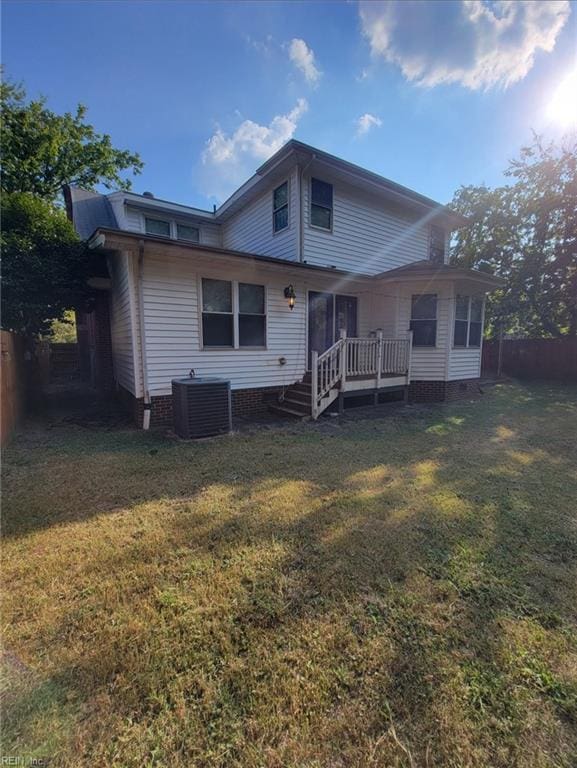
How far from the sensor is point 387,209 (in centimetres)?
1021

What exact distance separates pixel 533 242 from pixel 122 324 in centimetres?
1798

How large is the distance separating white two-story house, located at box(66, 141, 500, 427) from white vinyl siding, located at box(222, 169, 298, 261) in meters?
0.05

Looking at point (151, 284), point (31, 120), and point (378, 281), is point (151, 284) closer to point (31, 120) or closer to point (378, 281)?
point (378, 281)

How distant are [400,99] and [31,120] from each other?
18.4 m

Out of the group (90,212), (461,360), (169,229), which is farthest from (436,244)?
(90,212)

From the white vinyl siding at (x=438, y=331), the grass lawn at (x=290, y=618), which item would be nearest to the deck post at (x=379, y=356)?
the white vinyl siding at (x=438, y=331)

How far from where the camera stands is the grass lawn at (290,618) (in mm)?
1325

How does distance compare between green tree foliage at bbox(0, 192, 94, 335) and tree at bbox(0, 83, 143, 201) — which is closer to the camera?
green tree foliage at bbox(0, 192, 94, 335)

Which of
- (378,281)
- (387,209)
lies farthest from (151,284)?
(387,209)

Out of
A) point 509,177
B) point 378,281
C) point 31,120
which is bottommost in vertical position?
point 378,281

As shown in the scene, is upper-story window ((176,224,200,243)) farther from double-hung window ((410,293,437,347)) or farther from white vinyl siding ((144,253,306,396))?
double-hung window ((410,293,437,347))

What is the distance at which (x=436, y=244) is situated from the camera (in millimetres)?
11625

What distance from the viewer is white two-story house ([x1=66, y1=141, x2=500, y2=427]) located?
6.34m

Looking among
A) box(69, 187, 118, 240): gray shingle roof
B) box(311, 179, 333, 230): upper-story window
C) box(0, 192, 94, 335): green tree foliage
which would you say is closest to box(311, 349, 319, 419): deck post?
box(311, 179, 333, 230): upper-story window
